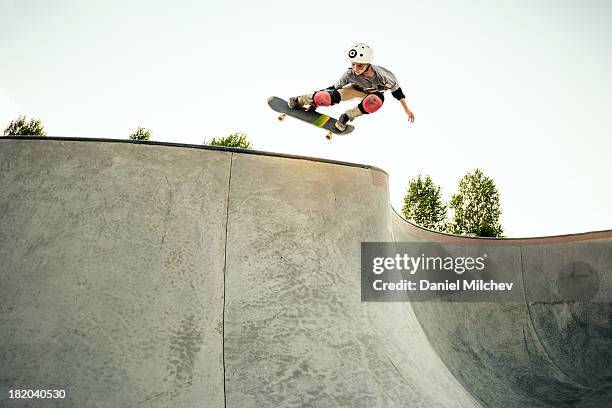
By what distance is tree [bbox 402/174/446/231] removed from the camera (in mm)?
30109

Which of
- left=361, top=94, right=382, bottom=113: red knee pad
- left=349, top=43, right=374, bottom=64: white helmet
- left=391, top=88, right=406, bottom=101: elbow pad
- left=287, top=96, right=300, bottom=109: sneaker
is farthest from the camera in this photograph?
left=287, top=96, right=300, bottom=109: sneaker

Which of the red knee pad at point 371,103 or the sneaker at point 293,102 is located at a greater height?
the sneaker at point 293,102

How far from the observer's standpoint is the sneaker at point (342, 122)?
6.26m

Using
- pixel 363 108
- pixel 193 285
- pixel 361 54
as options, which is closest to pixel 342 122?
pixel 363 108

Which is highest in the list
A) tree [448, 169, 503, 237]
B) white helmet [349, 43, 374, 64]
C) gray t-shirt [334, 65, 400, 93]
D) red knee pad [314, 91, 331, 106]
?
tree [448, 169, 503, 237]

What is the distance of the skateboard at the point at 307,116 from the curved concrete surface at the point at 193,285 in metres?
1.78

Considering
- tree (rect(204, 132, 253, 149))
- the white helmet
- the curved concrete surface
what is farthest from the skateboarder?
tree (rect(204, 132, 253, 149))

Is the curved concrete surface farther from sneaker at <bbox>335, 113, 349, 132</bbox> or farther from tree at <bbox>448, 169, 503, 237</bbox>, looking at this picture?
tree at <bbox>448, 169, 503, 237</bbox>

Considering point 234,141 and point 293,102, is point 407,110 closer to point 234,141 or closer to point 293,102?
point 293,102

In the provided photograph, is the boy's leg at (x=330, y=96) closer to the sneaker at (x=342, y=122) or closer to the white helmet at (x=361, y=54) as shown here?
the sneaker at (x=342, y=122)

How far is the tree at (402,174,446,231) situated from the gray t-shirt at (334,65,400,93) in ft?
80.9

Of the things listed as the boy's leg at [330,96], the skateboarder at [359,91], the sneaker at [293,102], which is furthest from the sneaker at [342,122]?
the sneaker at [293,102]

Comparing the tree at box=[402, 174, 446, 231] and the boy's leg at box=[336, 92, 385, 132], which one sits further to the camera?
the tree at box=[402, 174, 446, 231]

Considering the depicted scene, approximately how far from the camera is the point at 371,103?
6.09m
